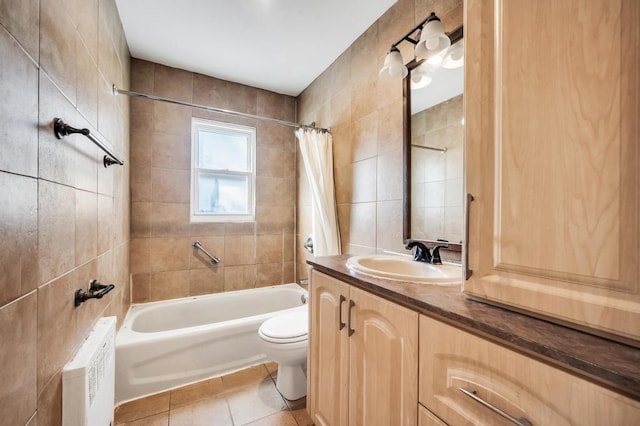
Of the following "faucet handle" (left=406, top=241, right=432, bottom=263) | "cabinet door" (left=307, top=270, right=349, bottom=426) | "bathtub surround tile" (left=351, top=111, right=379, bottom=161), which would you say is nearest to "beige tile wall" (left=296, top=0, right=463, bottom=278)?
"bathtub surround tile" (left=351, top=111, right=379, bottom=161)

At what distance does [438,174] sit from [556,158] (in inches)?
33.3

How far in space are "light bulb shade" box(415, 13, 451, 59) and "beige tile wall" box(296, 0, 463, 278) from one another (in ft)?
0.59

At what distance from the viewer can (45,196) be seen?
32.0 inches

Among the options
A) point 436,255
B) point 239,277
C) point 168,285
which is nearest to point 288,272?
point 239,277

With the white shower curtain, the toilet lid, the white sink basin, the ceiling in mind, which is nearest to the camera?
the white sink basin

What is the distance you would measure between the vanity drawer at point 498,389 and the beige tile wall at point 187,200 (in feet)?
7.44

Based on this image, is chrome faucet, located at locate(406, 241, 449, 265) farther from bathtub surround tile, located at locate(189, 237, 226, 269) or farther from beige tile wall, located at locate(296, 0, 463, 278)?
bathtub surround tile, located at locate(189, 237, 226, 269)

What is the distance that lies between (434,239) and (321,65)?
1906 mm

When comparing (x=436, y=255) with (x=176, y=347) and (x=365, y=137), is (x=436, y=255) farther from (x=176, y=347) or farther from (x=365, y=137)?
(x=176, y=347)

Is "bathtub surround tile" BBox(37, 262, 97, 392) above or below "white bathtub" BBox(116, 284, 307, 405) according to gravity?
above

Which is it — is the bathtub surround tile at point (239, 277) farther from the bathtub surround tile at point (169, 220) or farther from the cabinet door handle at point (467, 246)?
the cabinet door handle at point (467, 246)

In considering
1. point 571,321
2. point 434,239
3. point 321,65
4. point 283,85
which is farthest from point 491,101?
point 283,85

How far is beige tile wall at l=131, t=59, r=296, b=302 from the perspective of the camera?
7.50 ft

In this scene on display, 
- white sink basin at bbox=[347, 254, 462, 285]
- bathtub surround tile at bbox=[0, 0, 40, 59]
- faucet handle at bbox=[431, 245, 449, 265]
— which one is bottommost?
white sink basin at bbox=[347, 254, 462, 285]
